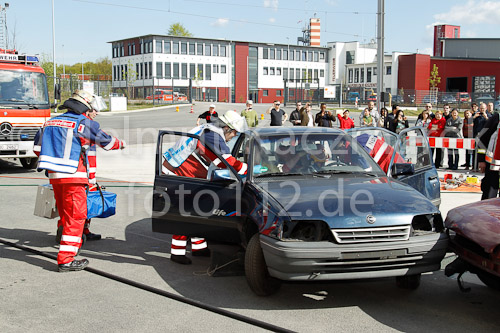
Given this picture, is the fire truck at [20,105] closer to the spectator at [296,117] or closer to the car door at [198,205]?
the spectator at [296,117]

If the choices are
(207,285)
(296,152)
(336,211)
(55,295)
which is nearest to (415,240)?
(336,211)

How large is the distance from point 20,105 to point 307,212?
11486 millimetres

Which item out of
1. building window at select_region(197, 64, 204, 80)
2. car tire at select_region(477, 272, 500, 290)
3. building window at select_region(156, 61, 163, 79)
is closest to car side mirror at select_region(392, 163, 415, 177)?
car tire at select_region(477, 272, 500, 290)

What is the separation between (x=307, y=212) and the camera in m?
4.88

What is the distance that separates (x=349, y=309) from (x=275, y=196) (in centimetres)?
122

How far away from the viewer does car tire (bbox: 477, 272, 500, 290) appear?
15.6ft

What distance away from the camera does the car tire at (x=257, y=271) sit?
5160 millimetres

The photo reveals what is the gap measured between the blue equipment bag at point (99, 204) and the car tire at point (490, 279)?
4431mm

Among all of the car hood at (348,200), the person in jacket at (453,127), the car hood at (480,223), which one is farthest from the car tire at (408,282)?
the person in jacket at (453,127)

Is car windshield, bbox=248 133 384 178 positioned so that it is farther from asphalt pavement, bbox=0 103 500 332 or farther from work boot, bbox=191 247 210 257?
work boot, bbox=191 247 210 257

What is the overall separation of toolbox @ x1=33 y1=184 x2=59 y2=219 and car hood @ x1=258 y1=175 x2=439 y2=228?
304 cm

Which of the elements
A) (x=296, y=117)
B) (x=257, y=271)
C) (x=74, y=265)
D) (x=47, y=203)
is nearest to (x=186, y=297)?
(x=257, y=271)

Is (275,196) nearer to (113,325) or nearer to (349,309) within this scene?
(349,309)

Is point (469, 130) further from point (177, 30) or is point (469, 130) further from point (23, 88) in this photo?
point (177, 30)
